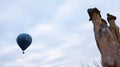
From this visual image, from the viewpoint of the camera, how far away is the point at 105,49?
12.5 meters

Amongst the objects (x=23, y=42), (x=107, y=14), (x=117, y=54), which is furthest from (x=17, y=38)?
(x=117, y=54)

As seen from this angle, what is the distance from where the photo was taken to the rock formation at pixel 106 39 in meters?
12.3

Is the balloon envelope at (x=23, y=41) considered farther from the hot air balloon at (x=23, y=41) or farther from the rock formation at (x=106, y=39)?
the rock formation at (x=106, y=39)

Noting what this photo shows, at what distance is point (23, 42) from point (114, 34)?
11.1 metres

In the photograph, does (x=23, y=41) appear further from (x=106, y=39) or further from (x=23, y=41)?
(x=106, y=39)

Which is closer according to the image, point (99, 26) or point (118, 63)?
point (118, 63)

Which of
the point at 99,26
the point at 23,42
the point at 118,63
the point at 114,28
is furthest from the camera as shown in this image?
the point at 23,42

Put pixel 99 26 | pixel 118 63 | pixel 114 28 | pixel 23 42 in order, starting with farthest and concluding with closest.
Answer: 1. pixel 23 42
2. pixel 114 28
3. pixel 99 26
4. pixel 118 63

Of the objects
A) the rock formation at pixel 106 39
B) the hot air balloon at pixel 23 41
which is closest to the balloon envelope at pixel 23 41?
the hot air balloon at pixel 23 41

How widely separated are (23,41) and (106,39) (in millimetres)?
11320

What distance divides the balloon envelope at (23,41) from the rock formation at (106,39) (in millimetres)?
10278

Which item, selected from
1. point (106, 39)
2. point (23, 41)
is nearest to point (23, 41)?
point (23, 41)

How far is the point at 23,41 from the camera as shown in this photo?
22875 millimetres

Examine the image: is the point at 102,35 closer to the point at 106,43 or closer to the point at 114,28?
the point at 106,43
